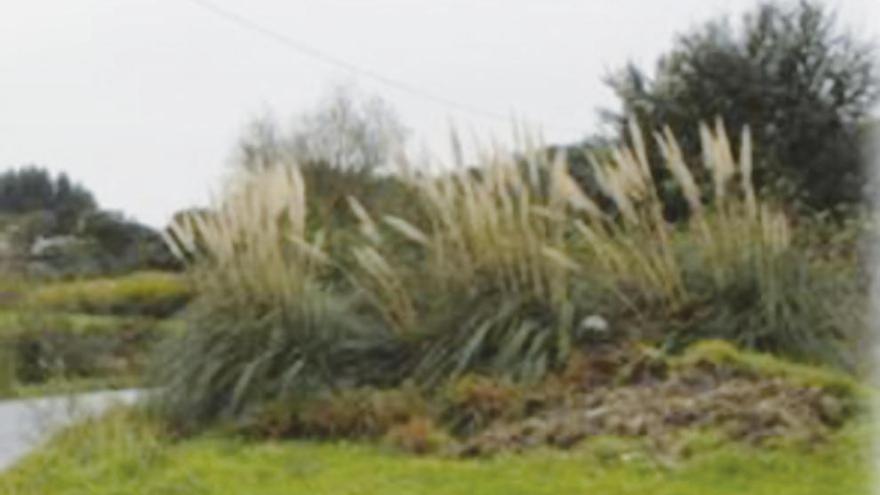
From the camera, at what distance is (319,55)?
1288 centimetres

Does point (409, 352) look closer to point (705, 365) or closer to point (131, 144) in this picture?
point (705, 365)

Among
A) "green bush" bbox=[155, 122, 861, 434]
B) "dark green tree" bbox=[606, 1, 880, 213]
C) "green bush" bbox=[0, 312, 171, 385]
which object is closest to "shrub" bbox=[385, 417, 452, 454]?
"green bush" bbox=[155, 122, 861, 434]

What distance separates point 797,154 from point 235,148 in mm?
6286

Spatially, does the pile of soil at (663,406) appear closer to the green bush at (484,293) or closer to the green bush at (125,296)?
the green bush at (484,293)

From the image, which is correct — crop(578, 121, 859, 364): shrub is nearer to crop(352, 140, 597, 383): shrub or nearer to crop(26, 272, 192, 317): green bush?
crop(352, 140, 597, 383): shrub

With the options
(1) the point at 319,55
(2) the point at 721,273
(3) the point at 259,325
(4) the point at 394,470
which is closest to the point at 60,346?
(1) the point at 319,55

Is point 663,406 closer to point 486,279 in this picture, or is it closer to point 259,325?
point 486,279

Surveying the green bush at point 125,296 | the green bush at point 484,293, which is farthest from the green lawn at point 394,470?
the green bush at point 125,296

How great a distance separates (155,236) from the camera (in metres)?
20.3

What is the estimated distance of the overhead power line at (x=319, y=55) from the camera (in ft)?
37.3

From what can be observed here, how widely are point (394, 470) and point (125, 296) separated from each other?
11.0 meters

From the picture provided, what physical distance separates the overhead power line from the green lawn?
489 cm

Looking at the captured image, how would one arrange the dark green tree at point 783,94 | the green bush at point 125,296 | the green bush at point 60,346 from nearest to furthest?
the dark green tree at point 783,94
the green bush at point 60,346
the green bush at point 125,296

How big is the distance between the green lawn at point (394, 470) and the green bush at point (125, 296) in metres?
8.73
